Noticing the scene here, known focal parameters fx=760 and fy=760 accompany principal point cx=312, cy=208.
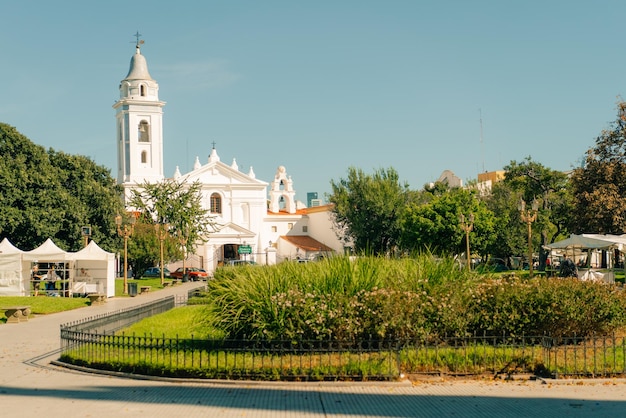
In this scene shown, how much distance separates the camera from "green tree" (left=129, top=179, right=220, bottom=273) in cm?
5694

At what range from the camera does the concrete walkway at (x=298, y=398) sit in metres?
10.3

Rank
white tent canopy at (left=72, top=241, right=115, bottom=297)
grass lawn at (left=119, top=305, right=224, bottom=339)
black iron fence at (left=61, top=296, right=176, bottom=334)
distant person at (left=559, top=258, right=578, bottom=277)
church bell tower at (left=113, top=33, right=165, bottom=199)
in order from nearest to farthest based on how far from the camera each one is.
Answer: grass lawn at (left=119, top=305, right=224, bottom=339) < black iron fence at (left=61, top=296, right=176, bottom=334) < distant person at (left=559, top=258, right=578, bottom=277) < white tent canopy at (left=72, top=241, right=115, bottom=297) < church bell tower at (left=113, top=33, right=165, bottom=199)

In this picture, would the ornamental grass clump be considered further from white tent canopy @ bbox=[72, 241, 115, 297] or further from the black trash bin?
the black trash bin

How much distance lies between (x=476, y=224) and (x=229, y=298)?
45870 millimetres

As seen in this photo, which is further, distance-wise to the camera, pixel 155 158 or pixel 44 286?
pixel 155 158

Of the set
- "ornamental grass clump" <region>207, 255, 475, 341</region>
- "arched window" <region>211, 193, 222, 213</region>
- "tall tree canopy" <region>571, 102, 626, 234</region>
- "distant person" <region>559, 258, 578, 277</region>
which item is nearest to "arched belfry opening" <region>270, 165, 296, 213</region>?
"arched window" <region>211, 193, 222, 213</region>

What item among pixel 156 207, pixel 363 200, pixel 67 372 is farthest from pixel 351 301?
pixel 363 200

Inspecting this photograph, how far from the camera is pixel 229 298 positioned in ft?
47.5

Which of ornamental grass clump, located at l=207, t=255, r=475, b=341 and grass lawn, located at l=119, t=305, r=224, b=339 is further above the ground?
ornamental grass clump, located at l=207, t=255, r=475, b=341

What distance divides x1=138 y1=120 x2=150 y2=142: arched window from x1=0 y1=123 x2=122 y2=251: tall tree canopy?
26.5m

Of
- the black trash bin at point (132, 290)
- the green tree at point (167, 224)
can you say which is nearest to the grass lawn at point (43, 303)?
the black trash bin at point (132, 290)

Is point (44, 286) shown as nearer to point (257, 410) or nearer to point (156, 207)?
point (156, 207)

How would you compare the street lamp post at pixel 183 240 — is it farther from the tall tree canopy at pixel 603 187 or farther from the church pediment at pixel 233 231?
the tall tree canopy at pixel 603 187

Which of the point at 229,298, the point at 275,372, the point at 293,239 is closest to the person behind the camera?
the point at 275,372
